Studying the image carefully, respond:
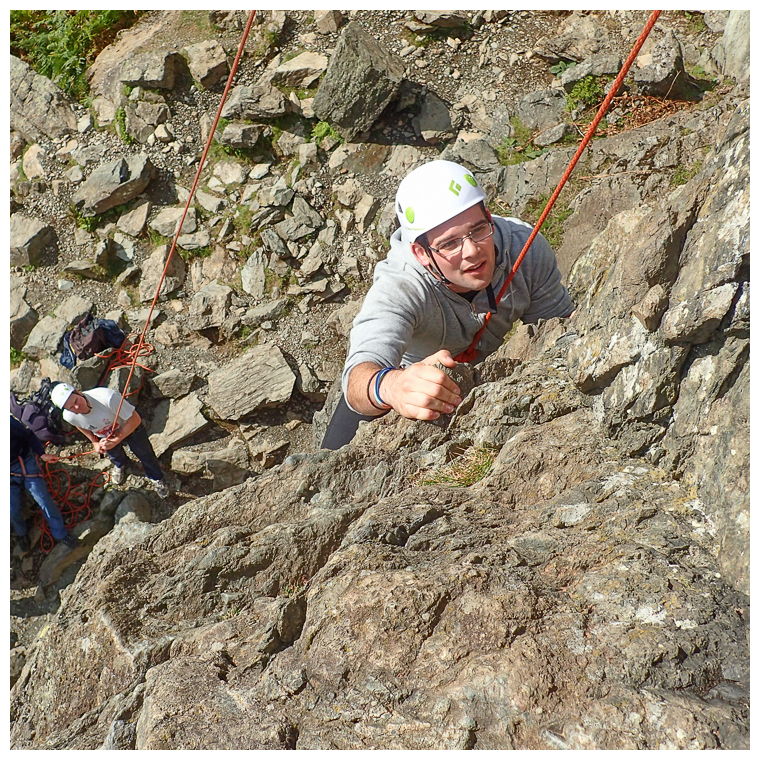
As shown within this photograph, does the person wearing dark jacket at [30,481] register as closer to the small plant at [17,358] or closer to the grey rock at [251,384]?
the small plant at [17,358]

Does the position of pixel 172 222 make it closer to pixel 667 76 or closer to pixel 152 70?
pixel 152 70

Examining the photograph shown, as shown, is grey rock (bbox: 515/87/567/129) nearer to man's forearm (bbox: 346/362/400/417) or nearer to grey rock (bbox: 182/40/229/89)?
grey rock (bbox: 182/40/229/89)

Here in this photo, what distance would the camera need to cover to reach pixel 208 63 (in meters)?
12.4

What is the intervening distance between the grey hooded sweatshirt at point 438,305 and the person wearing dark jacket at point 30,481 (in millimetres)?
7319

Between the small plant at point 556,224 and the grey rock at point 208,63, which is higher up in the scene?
the grey rock at point 208,63

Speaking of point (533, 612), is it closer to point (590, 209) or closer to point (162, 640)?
point (162, 640)

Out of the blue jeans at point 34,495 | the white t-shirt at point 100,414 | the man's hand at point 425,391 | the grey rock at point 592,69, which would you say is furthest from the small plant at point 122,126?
the man's hand at point 425,391

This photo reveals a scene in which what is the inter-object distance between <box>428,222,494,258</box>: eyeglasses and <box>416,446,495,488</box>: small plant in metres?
1.40

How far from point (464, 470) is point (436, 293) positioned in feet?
4.76

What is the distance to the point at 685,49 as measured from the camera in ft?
33.0

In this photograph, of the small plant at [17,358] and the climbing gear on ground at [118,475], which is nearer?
the climbing gear on ground at [118,475]

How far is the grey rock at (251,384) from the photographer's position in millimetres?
10094

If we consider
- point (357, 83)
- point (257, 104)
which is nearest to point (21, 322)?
point (257, 104)
